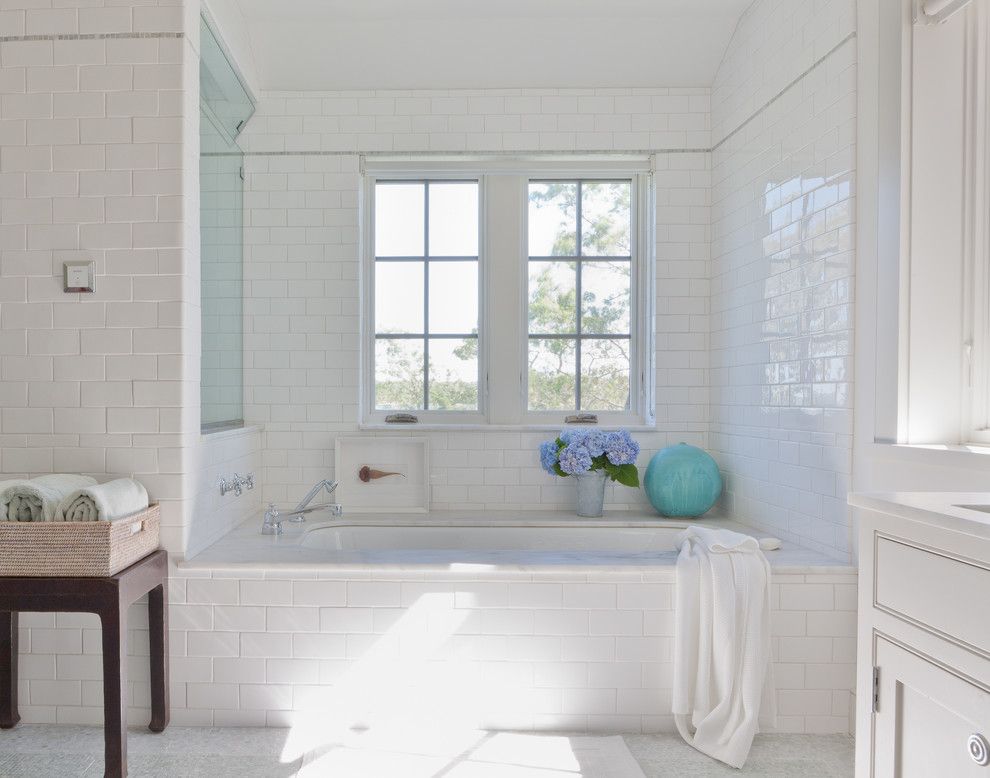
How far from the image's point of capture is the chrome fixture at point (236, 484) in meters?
2.91

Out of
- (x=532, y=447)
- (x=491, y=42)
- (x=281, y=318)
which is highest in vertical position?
(x=491, y=42)

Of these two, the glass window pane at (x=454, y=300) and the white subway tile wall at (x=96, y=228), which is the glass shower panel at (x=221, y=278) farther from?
the glass window pane at (x=454, y=300)

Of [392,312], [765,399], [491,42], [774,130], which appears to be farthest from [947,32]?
[392,312]

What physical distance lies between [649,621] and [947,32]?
2065 millimetres

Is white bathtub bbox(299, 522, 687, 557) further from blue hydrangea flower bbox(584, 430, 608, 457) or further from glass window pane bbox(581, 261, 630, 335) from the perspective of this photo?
glass window pane bbox(581, 261, 630, 335)

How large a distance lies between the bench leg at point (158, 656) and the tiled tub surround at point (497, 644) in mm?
73

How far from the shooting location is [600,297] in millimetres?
3666

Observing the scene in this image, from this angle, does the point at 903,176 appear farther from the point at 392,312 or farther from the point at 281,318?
the point at 281,318

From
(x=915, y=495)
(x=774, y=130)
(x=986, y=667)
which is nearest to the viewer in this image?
(x=986, y=667)

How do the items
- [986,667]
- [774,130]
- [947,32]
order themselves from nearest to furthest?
[986,667]
[947,32]
[774,130]

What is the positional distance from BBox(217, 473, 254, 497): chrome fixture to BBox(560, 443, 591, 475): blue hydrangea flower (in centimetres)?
142

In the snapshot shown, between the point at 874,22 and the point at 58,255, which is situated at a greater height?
the point at 874,22

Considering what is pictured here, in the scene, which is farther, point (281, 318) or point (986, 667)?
point (281, 318)

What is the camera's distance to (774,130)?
9.57 feet
